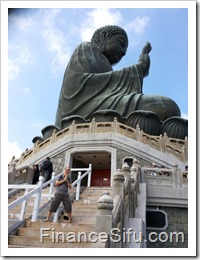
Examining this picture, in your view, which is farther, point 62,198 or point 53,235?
point 62,198

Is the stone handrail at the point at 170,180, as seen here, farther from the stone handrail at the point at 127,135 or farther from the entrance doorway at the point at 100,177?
the entrance doorway at the point at 100,177

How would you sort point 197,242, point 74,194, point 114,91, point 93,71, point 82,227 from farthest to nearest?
point 93,71 < point 114,91 < point 74,194 < point 82,227 < point 197,242

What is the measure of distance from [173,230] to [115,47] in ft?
72.6

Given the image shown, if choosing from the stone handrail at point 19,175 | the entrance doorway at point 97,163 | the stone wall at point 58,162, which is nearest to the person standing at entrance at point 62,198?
the stone handrail at point 19,175

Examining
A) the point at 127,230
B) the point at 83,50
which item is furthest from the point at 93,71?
the point at 127,230

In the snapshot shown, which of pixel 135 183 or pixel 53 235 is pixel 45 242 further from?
pixel 135 183

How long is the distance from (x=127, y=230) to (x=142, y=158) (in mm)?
7369

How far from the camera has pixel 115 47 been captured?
88.8 feet

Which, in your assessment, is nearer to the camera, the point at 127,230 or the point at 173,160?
the point at 127,230

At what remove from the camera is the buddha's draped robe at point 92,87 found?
19.9m

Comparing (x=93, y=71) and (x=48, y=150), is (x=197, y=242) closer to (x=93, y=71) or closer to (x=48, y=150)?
(x=48, y=150)

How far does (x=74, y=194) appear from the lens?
298 inches

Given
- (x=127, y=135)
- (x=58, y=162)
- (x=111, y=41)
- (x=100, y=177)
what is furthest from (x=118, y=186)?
(x=111, y=41)

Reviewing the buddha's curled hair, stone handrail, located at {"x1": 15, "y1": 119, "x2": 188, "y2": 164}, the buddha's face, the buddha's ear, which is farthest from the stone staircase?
the buddha's curled hair
